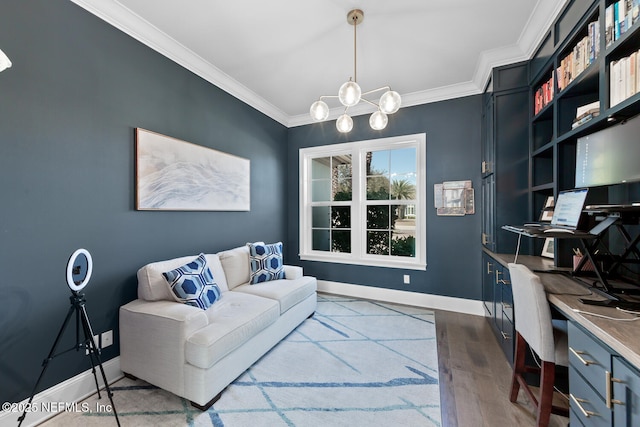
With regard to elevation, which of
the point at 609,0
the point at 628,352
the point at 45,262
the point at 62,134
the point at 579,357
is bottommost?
the point at 579,357

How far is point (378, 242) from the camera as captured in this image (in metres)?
3.96

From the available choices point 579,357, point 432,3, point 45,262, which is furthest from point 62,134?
point 579,357

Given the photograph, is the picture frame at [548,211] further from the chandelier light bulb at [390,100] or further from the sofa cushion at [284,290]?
the sofa cushion at [284,290]

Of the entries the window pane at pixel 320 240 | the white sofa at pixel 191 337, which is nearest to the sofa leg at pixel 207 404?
the white sofa at pixel 191 337

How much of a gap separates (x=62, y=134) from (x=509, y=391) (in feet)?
11.9

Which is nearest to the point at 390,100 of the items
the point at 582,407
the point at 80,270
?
the point at 582,407

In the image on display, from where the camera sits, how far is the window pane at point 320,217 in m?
4.34

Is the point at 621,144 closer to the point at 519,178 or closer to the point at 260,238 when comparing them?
the point at 519,178

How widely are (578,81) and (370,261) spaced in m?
2.84

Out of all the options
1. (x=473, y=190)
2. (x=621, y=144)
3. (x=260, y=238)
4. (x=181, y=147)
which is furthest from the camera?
(x=260, y=238)

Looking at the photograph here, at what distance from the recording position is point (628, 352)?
824mm

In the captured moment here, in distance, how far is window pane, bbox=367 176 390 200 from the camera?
3.89 metres

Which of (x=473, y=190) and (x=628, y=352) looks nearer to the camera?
(x=628, y=352)

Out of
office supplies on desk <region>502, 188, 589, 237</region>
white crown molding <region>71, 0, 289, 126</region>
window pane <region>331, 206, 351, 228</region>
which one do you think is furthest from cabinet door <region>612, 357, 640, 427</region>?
white crown molding <region>71, 0, 289, 126</region>
